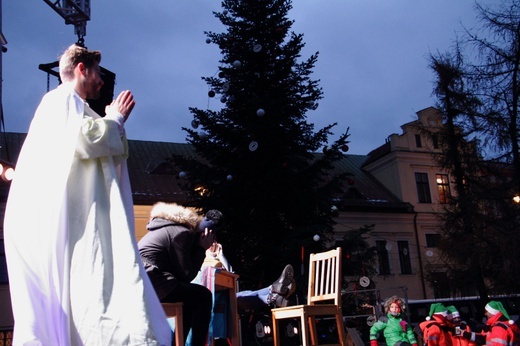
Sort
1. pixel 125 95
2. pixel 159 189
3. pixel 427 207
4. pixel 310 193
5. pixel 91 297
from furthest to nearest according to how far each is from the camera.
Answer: pixel 427 207 → pixel 159 189 → pixel 310 193 → pixel 125 95 → pixel 91 297

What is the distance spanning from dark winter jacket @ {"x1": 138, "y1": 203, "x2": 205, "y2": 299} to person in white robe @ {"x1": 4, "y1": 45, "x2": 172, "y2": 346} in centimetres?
136

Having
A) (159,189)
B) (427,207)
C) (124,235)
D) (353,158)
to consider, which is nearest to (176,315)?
(124,235)

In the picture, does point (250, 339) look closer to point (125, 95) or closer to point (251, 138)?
point (251, 138)

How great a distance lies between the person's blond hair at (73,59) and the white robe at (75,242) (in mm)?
149

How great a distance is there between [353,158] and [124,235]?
3210 centimetres

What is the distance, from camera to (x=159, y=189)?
959 inches

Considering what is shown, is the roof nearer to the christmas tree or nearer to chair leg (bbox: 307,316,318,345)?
the christmas tree

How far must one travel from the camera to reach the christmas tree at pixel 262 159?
11.4m

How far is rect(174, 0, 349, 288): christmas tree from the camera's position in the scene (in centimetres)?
1143

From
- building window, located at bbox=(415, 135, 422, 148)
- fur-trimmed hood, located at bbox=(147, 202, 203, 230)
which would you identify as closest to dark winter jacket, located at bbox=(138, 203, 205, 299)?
fur-trimmed hood, located at bbox=(147, 202, 203, 230)

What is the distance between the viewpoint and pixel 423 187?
3025 cm

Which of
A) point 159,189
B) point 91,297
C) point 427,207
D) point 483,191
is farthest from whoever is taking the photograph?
point 427,207

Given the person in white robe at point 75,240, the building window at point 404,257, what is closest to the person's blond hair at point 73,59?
the person in white robe at point 75,240

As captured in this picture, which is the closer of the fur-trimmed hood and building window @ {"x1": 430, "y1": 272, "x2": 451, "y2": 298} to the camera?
the fur-trimmed hood
